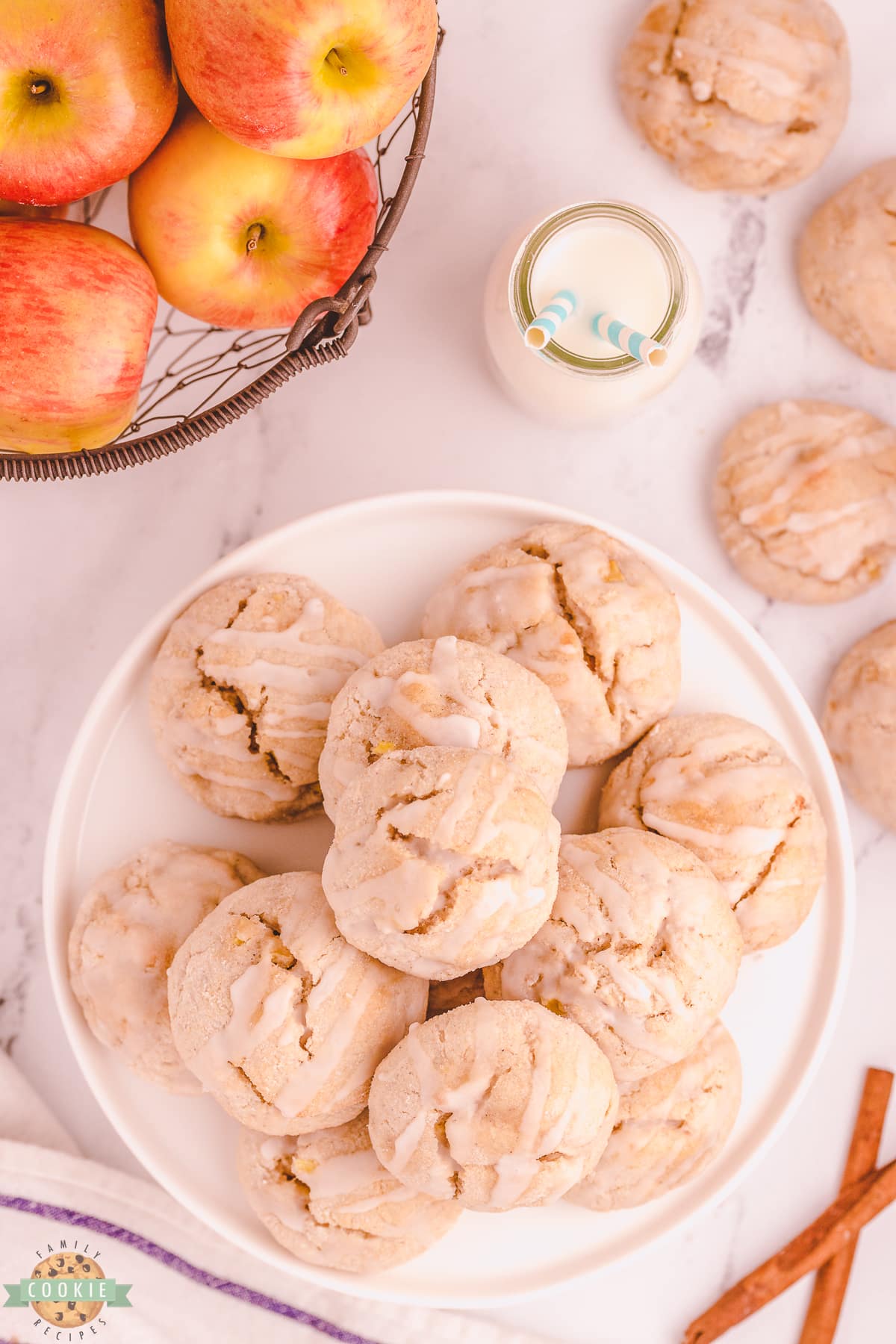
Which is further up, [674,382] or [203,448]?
[674,382]

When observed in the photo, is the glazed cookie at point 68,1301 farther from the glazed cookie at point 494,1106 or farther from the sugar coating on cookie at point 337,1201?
the glazed cookie at point 494,1106

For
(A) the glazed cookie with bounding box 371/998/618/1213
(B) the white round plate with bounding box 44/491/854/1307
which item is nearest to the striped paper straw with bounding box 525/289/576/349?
(B) the white round plate with bounding box 44/491/854/1307

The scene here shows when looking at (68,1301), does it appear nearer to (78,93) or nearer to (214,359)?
(214,359)

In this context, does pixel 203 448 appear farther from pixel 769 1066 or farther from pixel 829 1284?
pixel 829 1284

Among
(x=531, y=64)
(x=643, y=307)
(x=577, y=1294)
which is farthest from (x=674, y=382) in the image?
(x=577, y=1294)

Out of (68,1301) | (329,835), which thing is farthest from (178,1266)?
(329,835)

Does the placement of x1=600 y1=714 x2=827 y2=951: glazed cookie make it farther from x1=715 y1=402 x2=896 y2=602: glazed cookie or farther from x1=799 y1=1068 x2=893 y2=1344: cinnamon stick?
x1=799 y1=1068 x2=893 y2=1344: cinnamon stick
